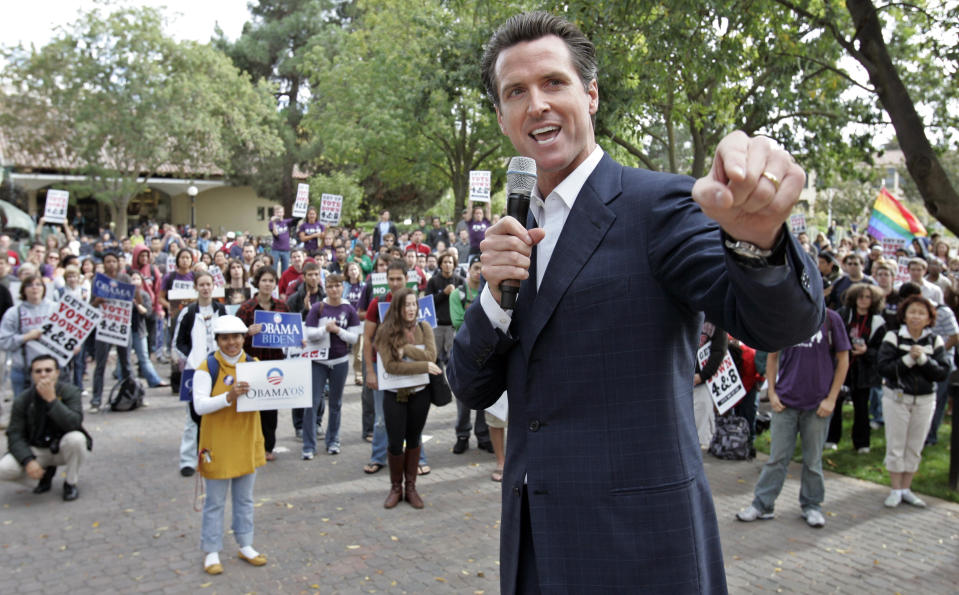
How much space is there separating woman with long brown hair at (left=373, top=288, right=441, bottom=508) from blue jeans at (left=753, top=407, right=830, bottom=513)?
10.6ft

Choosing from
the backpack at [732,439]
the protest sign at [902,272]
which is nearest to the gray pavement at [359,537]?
the backpack at [732,439]

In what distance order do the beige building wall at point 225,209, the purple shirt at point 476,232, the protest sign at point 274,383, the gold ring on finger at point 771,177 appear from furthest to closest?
the beige building wall at point 225,209, the purple shirt at point 476,232, the protest sign at point 274,383, the gold ring on finger at point 771,177

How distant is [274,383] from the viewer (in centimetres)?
663

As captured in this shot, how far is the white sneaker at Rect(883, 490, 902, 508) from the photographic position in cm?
738

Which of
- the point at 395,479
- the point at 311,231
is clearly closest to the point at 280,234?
the point at 311,231

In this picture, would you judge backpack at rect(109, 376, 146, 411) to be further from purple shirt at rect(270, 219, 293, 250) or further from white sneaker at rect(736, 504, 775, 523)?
white sneaker at rect(736, 504, 775, 523)

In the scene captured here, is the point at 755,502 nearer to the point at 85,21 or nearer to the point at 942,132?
the point at 942,132

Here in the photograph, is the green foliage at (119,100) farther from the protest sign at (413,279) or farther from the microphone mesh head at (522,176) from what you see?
the microphone mesh head at (522,176)

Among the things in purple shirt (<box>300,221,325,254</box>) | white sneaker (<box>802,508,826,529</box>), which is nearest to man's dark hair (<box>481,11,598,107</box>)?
white sneaker (<box>802,508,826,529</box>)

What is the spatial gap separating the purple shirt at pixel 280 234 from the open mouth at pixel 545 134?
56.6 feet

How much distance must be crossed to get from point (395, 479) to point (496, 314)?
603 centimetres

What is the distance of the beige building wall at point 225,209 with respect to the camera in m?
50.5

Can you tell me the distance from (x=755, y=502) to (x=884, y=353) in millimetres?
1985

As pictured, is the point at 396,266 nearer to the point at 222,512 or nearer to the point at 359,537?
the point at 359,537
